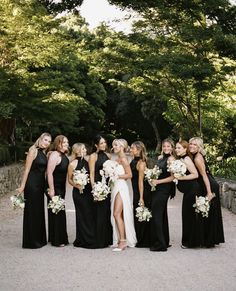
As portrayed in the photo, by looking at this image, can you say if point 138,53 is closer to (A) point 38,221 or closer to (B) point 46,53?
(B) point 46,53

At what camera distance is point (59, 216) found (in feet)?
28.6

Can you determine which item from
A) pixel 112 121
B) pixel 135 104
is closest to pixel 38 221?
pixel 135 104

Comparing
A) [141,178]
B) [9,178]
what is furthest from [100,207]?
[9,178]

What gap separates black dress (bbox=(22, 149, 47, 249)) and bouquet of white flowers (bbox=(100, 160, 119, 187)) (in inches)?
41.1

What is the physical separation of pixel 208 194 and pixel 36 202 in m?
2.83

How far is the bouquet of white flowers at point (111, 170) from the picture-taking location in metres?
8.45

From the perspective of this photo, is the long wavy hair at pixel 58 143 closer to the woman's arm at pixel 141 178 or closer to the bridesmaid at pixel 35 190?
the bridesmaid at pixel 35 190

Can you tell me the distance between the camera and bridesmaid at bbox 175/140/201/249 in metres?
8.52

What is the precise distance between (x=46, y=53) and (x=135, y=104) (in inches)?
1241

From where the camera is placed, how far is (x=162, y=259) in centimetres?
761

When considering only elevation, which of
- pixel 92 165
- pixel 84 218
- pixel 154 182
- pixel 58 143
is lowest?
pixel 84 218

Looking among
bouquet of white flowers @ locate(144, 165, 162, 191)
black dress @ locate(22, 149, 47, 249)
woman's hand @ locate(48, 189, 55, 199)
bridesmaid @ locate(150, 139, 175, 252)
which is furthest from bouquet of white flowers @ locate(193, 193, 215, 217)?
black dress @ locate(22, 149, 47, 249)

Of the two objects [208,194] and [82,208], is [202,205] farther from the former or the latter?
[82,208]

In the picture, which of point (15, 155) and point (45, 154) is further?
point (15, 155)
